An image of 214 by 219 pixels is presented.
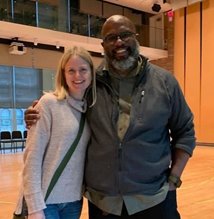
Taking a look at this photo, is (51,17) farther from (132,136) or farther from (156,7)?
(132,136)

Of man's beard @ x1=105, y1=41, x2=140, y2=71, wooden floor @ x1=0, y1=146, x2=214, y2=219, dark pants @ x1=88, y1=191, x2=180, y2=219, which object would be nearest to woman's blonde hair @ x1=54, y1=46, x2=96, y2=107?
man's beard @ x1=105, y1=41, x2=140, y2=71

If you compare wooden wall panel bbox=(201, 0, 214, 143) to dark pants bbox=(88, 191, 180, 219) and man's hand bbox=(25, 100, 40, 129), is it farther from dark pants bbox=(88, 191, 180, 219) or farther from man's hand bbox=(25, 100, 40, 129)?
man's hand bbox=(25, 100, 40, 129)

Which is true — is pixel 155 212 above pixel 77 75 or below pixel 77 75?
below

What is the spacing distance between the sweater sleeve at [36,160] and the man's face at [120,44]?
0.46 metres

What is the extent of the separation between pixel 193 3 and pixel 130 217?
50.7 ft

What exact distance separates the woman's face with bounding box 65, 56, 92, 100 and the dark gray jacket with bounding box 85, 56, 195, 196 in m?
0.10

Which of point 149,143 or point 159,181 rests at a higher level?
point 149,143

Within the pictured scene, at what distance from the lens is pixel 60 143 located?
1.82m

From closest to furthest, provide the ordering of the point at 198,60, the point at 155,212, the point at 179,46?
the point at 155,212
the point at 198,60
the point at 179,46

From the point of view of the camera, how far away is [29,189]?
5.79 ft

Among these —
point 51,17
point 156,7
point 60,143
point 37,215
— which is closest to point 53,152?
point 60,143

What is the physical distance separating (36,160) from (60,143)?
148 mm

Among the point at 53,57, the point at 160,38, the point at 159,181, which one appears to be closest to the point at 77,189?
the point at 159,181

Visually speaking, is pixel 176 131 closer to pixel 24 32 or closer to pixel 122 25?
pixel 122 25
